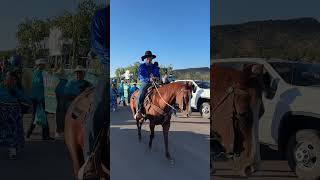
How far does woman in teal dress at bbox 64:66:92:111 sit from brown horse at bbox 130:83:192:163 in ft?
2.57

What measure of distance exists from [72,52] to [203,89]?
1.42 meters

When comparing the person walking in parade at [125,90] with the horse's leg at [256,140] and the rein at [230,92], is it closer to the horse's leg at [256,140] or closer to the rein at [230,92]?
the rein at [230,92]

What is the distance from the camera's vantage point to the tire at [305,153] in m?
3.94

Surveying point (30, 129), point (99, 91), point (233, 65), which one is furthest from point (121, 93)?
point (233, 65)

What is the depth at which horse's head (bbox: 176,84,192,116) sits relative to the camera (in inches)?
178

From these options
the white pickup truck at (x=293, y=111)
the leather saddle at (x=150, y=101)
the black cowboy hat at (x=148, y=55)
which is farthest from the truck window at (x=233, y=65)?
the leather saddle at (x=150, y=101)

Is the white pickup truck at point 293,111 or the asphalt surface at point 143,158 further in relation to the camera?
the asphalt surface at point 143,158

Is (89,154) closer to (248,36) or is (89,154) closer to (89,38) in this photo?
(89,38)

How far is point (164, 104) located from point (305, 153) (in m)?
1.59

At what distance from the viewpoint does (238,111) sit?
4.21 m

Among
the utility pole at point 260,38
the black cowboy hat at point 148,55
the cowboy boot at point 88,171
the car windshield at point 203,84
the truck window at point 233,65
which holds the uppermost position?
the utility pole at point 260,38

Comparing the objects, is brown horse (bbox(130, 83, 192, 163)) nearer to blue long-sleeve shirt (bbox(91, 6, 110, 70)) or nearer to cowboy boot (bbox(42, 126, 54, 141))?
blue long-sleeve shirt (bbox(91, 6, 110, 70))

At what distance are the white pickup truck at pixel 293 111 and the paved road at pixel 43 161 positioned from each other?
1900 millimetres

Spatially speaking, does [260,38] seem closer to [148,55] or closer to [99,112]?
[148,55]
